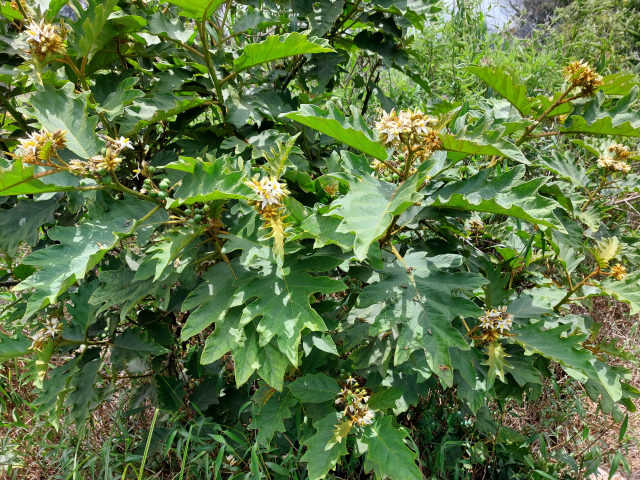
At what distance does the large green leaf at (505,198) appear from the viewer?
1.13 metres

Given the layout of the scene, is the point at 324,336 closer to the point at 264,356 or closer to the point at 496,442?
the point at 264,356

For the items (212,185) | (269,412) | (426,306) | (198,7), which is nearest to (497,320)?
(426,306)

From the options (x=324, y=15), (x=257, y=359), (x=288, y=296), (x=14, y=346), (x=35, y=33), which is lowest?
(x=14, y=346)

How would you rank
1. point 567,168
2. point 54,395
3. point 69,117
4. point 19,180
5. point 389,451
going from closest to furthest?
point 19,180 → point 69,117 → point 389,451 → point 54,395 → point 567,168

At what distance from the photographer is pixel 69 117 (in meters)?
1.28

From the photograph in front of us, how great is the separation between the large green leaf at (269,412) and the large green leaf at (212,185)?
0.80 meters

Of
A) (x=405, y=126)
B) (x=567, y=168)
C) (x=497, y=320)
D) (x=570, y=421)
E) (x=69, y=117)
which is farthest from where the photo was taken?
(x=570, y=421)

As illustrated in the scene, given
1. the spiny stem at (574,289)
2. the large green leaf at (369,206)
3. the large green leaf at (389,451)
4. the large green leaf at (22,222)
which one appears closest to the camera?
the large green leaf at (369,206)

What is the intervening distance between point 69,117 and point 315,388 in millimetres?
1183

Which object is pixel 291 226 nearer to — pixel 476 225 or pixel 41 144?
pixel 41 144

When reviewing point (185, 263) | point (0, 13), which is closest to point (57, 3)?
point (0, 13)

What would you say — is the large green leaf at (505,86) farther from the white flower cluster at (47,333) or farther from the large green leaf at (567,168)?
the white flower cluster at (47,333)

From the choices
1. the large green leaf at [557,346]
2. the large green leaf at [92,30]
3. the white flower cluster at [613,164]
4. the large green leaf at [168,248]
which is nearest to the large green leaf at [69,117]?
the large green leaf at [92,30]

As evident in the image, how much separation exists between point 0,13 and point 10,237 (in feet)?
2.67
